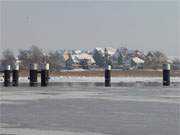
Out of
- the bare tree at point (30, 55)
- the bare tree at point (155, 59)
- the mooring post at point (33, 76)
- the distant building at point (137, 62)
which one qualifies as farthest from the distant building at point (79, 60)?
the mooring post at point (33, 76)

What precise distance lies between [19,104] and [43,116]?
211 centimetres

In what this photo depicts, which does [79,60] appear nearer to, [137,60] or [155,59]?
[137,60]

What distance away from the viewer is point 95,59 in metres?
98.6

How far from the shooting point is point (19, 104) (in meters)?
10.5

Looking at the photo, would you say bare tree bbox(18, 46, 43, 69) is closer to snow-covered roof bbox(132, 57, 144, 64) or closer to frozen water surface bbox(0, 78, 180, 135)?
snow-covered roof bbox(132, 57, 144, 64)

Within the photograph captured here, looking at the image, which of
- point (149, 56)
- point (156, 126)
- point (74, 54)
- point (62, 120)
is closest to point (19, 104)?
point (62, 120)

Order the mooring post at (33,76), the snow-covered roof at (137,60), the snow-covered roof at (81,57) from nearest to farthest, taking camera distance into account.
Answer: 1. the mooring post at (33,76)
2. the snow-covered roof at (137,60)
3. the snow-covered roof at (81,57)

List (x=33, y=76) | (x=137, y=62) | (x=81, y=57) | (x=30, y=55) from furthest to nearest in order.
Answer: (x=81, y=57) → (x=137, y=62) → (x=30, y=55) → (x=33, y=76)

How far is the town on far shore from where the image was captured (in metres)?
70.8

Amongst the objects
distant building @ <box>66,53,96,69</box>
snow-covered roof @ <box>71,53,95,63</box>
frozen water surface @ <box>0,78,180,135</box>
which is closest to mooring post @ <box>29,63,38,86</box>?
frozen water surface @ <box>0,78,180,135</box>

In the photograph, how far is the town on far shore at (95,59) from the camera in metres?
70.8

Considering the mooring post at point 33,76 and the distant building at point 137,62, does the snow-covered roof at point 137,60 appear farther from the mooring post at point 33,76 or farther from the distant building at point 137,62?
the mooring post at point 33,76

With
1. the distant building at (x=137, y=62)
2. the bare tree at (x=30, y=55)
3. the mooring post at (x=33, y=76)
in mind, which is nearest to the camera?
the mooring post at (x=33, y=76)

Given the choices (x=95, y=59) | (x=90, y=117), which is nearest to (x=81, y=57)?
(x=95, y=59)
